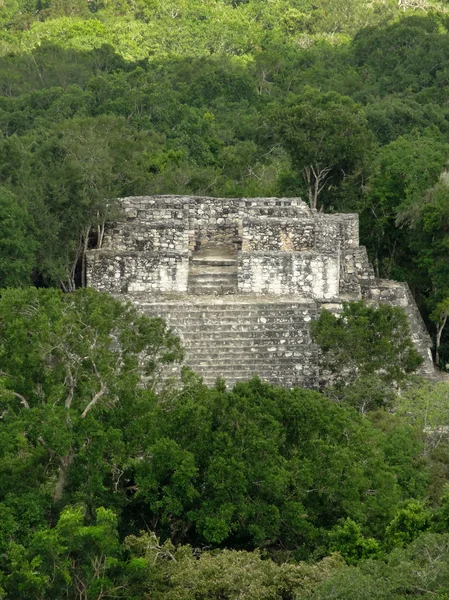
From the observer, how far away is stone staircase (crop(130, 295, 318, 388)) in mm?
20078

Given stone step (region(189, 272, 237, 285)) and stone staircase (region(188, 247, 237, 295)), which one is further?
stone step (region(189, 272, 237, 285))

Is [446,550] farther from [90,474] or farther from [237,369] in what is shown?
[237,369]

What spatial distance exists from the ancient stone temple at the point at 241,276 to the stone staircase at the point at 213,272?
15 mm

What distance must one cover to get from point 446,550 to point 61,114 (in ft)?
81.0

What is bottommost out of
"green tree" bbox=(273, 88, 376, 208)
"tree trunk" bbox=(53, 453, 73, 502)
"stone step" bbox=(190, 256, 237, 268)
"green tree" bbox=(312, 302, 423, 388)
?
"tree trunk" bbox=(53, 453, 73, 502)

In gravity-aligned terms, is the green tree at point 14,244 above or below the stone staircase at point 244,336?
above

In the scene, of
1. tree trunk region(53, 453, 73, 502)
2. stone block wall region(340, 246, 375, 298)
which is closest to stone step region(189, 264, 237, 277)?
stone block wall region(340, 246, 375, 298)

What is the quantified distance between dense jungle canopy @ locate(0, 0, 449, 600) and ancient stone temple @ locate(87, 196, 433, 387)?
0.58 m

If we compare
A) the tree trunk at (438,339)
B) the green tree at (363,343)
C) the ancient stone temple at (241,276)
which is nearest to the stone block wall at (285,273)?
the ancient stone temple at (241,276)

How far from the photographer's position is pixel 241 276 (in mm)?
21328

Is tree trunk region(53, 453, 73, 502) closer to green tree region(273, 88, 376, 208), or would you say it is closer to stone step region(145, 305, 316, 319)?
stone step region(145, 305, 316, 319)

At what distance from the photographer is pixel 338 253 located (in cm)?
2159

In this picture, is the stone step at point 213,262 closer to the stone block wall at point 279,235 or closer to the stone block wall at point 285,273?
the stone block wall at point 279,235

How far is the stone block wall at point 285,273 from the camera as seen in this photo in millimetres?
21297
